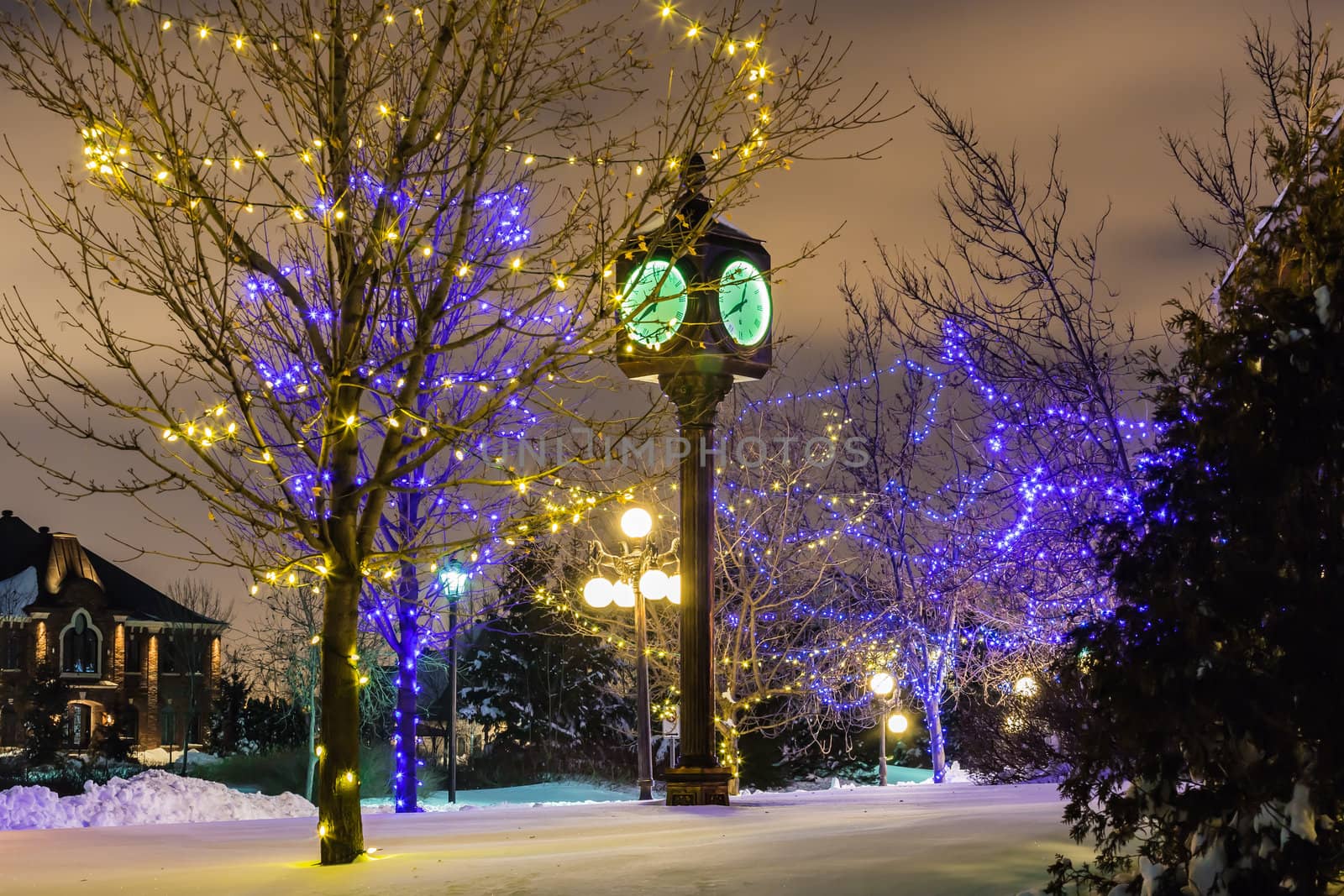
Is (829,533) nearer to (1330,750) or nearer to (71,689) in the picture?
(1330,750)

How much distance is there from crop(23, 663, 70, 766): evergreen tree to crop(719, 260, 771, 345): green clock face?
28.7 metres

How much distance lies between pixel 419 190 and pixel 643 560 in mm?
6460

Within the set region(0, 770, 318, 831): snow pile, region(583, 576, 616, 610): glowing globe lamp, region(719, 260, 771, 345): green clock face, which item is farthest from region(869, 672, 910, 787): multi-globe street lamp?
region(719, 260, 771, 345): green clock face

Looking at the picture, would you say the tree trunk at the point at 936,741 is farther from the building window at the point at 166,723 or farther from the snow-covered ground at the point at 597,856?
the building window at the point at 166,723

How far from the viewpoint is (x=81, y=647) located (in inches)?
2046

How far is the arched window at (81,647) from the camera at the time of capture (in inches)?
2019

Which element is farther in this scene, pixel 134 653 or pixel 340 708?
pixel 134 653

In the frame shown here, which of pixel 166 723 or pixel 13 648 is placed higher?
pixel 13 648

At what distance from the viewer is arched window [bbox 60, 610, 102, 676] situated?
51281mm

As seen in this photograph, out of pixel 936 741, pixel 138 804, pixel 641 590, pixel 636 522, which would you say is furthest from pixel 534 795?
pixel 636 522

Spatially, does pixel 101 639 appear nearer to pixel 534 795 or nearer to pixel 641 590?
pixel 534 795

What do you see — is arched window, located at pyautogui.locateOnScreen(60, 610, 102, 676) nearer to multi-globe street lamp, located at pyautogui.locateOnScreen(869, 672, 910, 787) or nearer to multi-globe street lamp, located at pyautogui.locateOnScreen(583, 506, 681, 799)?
multi-globe street lamp, located at pyautogui.locateOnScreen(869, 672, 910, 787)

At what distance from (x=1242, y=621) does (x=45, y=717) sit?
132 ft

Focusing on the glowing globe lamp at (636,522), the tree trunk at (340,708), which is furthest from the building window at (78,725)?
the tree trunk at (340,708)
